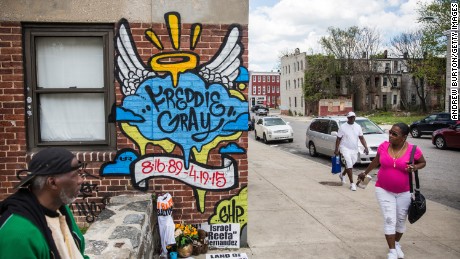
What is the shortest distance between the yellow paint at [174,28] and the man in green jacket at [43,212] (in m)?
3.25

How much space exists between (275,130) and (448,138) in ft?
30.4

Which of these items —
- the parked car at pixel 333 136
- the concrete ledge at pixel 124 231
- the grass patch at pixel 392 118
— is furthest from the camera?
the grass patch at pixel 392 118

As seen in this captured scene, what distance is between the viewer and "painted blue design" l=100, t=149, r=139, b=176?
500 centimetres

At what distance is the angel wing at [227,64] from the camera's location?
513cm

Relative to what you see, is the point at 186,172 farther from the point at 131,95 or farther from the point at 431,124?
the point at 431,124

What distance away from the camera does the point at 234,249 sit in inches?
209

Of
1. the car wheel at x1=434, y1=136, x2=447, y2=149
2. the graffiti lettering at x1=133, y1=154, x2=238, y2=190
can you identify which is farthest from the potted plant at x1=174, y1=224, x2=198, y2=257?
the car wheel at x1=434, y1=136, x2=447, y2=149

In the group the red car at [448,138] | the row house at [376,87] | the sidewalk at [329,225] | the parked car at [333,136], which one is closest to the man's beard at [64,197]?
the sidewalk at [329,225]

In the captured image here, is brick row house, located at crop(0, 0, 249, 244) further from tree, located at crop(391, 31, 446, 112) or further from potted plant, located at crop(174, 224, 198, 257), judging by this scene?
tree, located at crop(391, 31, 446, 112)

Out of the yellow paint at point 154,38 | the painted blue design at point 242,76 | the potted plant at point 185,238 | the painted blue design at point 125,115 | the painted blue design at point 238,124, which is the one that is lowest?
the potted plant at point 185,238

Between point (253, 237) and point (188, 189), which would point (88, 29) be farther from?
point (253, 237)

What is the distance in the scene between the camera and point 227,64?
203 inches

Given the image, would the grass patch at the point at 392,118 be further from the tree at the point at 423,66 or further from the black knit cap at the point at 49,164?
the black knit cap at the point at 49,164

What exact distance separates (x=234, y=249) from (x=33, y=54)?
12.2 ft
